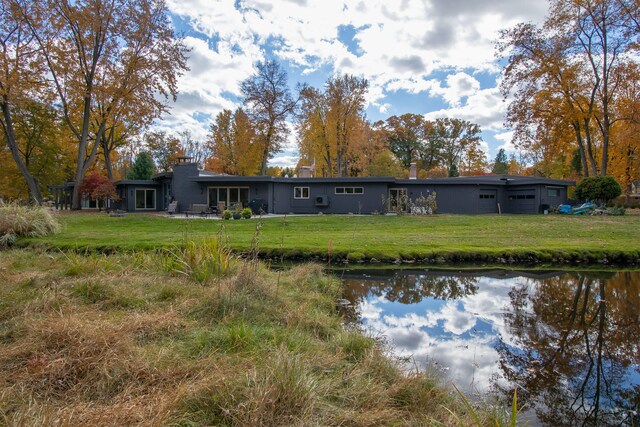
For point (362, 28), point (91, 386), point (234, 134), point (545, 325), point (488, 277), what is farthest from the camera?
point (234, 134)

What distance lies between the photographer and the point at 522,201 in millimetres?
23047

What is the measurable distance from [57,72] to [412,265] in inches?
850

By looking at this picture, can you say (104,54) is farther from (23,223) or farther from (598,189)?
(598,189)

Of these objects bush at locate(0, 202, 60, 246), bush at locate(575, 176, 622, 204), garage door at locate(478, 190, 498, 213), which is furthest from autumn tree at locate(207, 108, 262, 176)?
→ bush at locate(575, 176, 622, 204)

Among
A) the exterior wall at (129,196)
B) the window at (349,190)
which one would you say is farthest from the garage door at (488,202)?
the exterior wall at (129,196)

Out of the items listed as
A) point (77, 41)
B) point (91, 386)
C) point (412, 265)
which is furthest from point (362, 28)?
point (91, 386)

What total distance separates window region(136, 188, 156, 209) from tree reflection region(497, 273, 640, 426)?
23.7m

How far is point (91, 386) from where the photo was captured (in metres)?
2.44

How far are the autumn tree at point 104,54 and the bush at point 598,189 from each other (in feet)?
82.5

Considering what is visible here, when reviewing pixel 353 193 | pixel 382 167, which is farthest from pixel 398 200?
pixel 382 167

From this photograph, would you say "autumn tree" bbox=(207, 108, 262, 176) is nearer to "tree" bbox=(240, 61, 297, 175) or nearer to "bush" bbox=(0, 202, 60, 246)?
"tree" bbox=(240, 61, 297, 175)

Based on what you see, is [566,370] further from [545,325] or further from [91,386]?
[91,386]

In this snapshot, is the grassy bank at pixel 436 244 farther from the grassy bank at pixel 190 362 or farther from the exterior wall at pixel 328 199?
the exterior wall at pixel 328 199

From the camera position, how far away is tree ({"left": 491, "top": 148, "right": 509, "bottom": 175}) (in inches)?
1879
